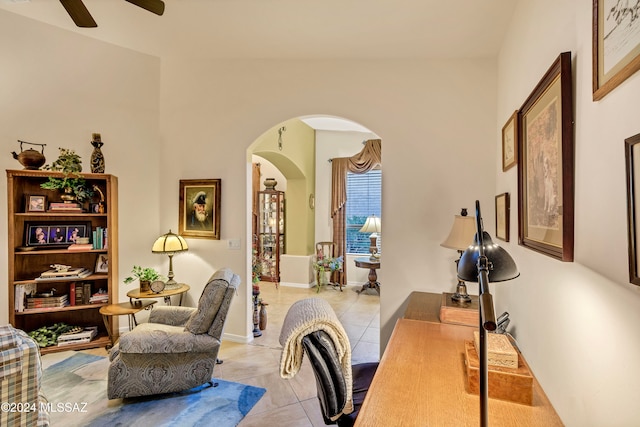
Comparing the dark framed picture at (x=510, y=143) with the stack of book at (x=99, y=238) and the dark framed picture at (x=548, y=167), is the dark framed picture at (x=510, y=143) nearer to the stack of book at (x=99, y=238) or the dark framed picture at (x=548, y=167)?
the dark framed picture at (x=548, y=167)

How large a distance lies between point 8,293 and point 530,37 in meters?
4.72

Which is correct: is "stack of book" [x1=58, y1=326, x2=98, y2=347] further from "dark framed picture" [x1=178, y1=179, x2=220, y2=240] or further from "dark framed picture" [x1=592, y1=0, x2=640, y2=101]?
"dark framed picture" [x1=592, y1=0, x2=640, y2=101]

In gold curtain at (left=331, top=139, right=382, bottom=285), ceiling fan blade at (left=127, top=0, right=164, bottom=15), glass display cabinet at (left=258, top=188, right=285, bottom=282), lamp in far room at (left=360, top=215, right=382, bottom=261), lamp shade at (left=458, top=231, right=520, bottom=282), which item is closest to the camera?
lamp shade at (left=458, top=231, right=520, bottom=282)

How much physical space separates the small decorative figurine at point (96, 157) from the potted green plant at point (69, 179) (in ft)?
0.41

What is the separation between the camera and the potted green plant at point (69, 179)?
10.5ft

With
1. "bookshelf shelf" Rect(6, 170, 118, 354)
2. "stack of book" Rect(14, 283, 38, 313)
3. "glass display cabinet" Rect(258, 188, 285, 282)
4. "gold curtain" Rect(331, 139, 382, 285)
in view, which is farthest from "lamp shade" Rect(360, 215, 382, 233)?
"stack of book" Rect(14, 283, 38, 313)

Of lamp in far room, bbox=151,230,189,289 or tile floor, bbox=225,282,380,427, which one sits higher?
lamp in far room, bbox=151,230,189,289

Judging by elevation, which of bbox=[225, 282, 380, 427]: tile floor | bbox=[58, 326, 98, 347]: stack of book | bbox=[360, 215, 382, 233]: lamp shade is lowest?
bbox=[225, 282, 380, 427]: tile floor

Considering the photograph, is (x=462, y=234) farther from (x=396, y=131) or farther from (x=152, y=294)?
(x=152, y=294)

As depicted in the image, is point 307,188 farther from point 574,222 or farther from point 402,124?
point 574,222

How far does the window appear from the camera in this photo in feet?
20.5

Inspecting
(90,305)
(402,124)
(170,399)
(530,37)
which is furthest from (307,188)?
(530,37)

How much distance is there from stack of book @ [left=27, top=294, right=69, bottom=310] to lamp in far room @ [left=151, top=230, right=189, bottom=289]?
101 centimetres

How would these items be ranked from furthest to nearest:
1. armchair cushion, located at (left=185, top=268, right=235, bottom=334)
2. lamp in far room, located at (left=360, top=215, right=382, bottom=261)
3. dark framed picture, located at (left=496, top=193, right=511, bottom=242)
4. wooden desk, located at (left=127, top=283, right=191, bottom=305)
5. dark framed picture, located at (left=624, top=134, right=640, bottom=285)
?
lamp in far room, located at (left=360, top=215, right=382, bottom=261), wooden desk, located at (left=127, top=283, right=191, bottom=305), armchair cushion, located at (left=185, top=268, right=235, bottom=334), dark framed picture, located at (left=496, top=193, right=511, bottom=242), dark framed picture, located at (left=624, top=134, right=640, bottom=285)
